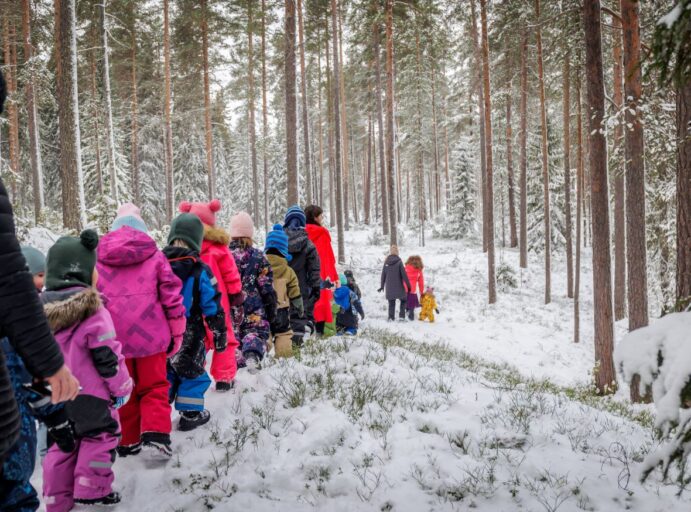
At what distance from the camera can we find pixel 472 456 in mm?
3627

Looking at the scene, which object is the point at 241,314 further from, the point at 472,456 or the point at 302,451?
the point at 472,456

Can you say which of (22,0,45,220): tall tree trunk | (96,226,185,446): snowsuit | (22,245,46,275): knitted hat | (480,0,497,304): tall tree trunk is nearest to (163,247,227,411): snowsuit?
(96,226,185,446): snowsuit

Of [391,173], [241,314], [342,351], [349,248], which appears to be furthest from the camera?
[349,248]

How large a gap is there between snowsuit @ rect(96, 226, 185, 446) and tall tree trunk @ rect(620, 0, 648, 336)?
9.13 metres

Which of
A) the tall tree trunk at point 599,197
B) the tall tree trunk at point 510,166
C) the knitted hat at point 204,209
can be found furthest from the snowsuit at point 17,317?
the tall tree trunk at point 510,166

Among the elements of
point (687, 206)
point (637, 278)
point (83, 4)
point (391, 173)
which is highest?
point (83, 4)

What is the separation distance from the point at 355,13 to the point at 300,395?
2035cm

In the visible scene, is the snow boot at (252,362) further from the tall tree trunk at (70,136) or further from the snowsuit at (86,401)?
the tall tree trunk at (70,136)

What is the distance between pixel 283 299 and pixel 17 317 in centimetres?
472

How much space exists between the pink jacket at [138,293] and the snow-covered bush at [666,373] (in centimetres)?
341

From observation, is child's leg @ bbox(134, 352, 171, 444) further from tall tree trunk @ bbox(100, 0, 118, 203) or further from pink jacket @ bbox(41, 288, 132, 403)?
tall tree trunk @ bbox(100, 0, 118, 203)

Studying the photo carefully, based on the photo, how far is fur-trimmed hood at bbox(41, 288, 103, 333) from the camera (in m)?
2.92

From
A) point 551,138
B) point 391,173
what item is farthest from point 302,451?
point 551,138

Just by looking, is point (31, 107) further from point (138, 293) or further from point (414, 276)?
point (138, 293)
